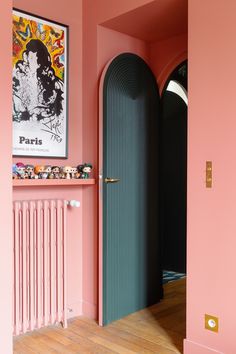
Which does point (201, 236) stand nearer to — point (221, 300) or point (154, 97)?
point (221, 300)

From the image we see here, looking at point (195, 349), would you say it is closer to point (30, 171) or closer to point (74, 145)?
point (30, 171)

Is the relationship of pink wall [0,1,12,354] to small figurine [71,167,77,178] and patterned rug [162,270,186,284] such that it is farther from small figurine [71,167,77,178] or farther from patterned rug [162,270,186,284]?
patterned rug [162,270,186,284]

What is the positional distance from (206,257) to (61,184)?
44.4 inches

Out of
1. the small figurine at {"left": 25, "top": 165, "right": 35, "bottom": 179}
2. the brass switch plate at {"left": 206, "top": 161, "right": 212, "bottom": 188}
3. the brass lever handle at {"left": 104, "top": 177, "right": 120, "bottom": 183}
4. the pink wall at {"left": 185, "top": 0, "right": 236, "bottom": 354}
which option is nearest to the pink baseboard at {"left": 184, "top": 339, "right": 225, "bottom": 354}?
the pink wall at {"left": 185, "top": 0, "right": 236, "bottom": 354}

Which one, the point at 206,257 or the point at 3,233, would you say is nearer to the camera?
the point at 3,233

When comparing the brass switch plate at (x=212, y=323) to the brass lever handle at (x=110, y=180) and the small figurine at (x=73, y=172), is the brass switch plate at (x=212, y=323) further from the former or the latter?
the small figurine at (x=73, y=172)

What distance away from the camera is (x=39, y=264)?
270 centimetres

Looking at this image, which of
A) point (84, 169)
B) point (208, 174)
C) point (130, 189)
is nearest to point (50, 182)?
point (84, 169)

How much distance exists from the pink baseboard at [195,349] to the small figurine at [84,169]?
1.36 m

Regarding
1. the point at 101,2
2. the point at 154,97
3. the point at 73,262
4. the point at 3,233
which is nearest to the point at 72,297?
the point at 73,262

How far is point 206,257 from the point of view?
7.46 ft

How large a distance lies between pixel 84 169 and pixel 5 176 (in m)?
0.91

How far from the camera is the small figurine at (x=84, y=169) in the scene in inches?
114

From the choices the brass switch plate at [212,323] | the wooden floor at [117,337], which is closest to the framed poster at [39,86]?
the wooden floor at [117,337]
